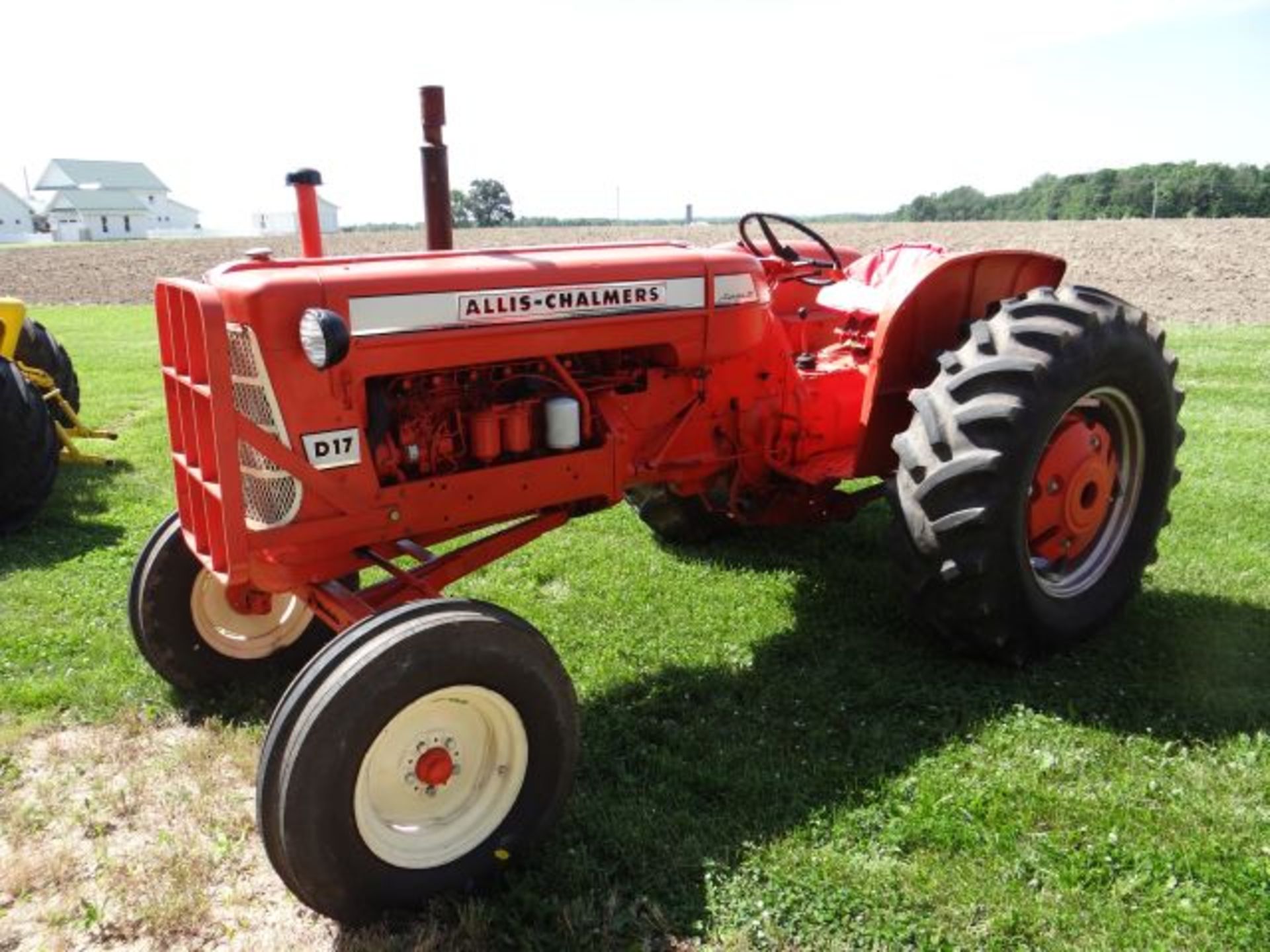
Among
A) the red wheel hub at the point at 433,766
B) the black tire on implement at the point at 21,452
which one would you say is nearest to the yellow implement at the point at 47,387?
the black tire on implement at the point at 21,452

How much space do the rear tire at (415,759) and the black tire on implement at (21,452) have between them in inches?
156

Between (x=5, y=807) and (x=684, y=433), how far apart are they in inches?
102

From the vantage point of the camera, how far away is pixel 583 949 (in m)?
2.58

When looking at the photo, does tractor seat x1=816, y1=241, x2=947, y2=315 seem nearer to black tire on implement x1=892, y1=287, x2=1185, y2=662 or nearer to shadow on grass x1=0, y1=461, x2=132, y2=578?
black tire on implement x1=892, y1=287, x2=1185, y2=662

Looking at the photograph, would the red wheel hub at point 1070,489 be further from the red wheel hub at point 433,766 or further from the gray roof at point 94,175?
the gray roof at point 94,175

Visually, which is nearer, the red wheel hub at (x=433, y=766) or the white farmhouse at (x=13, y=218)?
the red wheel hub at (x=433, y=766)

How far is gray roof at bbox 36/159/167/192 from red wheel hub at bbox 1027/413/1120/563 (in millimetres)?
101713

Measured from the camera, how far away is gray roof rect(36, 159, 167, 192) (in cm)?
9106

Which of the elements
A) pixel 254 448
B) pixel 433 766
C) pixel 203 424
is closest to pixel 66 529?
pixel 203 424

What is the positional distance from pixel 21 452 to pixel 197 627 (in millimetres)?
2617

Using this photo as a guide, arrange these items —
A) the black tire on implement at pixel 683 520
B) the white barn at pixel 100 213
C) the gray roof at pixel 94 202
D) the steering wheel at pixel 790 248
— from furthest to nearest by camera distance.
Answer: the gray roof at pixel 94 202
the white barn at pixel 100 213
the black tire on implement at pixel 683 520
the steering wheel at pixel 790 248

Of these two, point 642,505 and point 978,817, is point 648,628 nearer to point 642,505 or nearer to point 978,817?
point 642,505

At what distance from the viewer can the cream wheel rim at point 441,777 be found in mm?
2709

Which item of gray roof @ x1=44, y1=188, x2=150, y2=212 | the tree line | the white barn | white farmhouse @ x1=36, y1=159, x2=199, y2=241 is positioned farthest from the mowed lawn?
gray roof @ x1=44, y1=188, x2=150, y2=212
